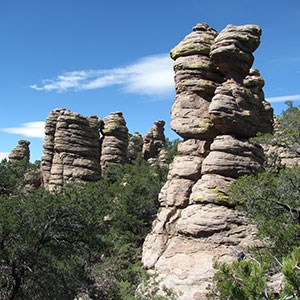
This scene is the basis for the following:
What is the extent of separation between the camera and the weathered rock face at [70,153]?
162ft

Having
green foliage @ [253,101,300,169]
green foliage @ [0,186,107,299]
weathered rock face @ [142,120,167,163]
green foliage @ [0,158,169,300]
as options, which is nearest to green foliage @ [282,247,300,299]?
green foliage @ [253,101,300,169]

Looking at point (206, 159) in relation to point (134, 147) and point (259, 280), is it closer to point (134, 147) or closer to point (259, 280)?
point (259, 280)

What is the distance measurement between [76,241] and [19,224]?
3.56 m

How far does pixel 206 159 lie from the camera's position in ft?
75.2

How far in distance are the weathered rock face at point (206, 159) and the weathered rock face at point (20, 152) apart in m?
54.5

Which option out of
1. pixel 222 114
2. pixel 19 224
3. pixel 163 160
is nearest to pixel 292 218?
pixel 222 114

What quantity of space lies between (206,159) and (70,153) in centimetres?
3026

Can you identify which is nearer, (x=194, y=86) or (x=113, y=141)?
(x=194, y=86)

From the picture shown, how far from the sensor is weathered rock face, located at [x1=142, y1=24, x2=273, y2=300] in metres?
20.5

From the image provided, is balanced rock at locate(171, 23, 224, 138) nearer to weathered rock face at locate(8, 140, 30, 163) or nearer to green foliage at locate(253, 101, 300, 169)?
green foliage at locate(253, 101, 300, 169)

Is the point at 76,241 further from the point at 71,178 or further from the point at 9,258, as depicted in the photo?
the point at 71,178

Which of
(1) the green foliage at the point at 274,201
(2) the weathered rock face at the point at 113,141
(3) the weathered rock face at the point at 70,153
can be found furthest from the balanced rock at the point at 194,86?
(2) the weathered rock face at the point at 113,141

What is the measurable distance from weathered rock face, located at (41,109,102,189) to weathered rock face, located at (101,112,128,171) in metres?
4.87

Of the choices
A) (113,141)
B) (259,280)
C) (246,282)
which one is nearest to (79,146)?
(113,141)
